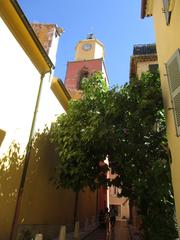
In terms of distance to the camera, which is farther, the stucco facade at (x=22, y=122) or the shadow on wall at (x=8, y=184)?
the stucco facade at (x=22, y=122)

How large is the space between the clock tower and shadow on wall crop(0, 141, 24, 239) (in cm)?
1857

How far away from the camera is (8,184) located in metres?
7.66

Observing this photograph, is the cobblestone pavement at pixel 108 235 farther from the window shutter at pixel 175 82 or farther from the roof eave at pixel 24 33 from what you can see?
the window shutter at pixel 175 82

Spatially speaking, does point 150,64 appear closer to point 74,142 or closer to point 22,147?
point 74,142

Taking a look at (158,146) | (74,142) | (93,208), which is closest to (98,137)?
(74,142)

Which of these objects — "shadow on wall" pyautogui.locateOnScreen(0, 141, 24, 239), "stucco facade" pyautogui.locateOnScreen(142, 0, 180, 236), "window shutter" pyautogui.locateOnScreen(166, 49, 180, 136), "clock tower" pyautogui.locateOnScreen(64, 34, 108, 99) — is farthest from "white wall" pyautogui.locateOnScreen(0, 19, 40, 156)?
"clock tower" pyautogui.locateOnScreen(64, 34, 108, 99)

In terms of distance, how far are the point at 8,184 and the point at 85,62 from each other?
23.5 m

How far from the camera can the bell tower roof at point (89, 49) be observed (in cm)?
3158

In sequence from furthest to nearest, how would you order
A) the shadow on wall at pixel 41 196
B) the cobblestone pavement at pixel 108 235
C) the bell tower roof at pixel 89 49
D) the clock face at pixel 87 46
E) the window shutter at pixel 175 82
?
the clock face at pixel 87 46, the bell tower roof at pixel 89 49, the cobblestone pavement at pixel 108 235, the shadow on wall at pixel 41 196, the window shutter at pixel 175 82

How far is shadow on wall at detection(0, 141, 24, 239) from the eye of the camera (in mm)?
7359

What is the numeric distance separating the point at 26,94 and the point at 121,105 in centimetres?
334

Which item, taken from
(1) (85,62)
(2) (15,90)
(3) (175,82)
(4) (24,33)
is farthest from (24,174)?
(1) (85,62)

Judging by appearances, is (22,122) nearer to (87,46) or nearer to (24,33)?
(24,33)

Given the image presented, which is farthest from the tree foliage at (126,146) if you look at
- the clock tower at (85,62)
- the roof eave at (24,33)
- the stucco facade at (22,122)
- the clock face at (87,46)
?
the clock face at (87,46)
